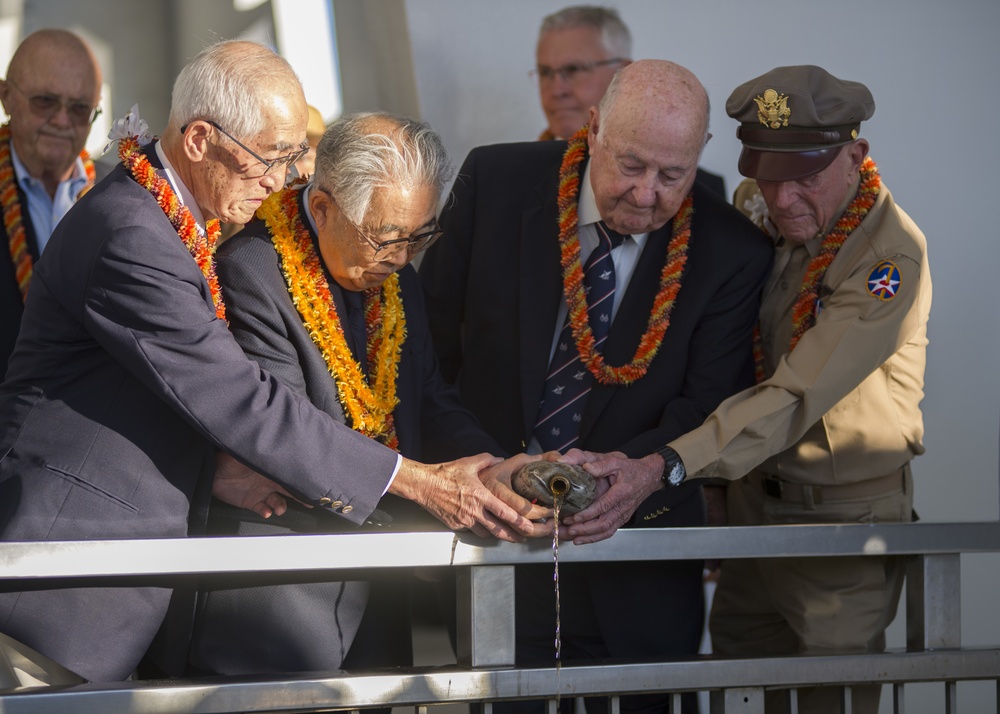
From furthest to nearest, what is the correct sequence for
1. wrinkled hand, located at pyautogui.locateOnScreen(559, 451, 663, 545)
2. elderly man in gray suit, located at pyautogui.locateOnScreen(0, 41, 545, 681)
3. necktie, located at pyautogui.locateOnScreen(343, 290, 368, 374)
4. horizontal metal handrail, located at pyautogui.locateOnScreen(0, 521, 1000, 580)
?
necktie, located at pyautogui.locateOnScreen(343, 290, 368, 374), wrinkled hand, located at pyautogui.locateOnScreen(559, 451, 663, 545), elderly man in gray suit, located at pyautogui.locateOnScreen(0, 41, 545, 681), horizontal metal handrail, located at pyautogui.locateOnScreen(0, 521, 1000, 580)

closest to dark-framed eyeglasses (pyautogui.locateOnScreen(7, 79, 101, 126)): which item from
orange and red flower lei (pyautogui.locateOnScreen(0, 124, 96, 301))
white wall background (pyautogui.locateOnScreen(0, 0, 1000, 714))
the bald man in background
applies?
the bald man in background

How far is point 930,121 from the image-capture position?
15.4ft

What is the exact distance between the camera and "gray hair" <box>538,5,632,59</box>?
13.7ft

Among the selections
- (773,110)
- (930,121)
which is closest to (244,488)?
(773,110)

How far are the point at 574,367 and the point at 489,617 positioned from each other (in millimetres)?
860

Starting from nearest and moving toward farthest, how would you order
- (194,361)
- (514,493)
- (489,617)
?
(194,361) < (489,617) < (514,493)

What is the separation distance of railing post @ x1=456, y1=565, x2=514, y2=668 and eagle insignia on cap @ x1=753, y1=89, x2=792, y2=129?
137 cm

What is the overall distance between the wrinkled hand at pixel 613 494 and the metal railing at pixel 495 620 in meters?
0.06

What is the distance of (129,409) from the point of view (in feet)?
7.14

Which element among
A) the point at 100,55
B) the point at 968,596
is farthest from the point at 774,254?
the point at 100,55

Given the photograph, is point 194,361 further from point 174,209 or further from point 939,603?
point 939,603

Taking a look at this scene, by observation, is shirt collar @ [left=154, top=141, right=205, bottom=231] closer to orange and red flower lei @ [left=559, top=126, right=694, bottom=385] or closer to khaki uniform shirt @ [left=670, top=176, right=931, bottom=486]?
orange and red flower lei @ [left=559, top=126, right=694, bottom=385]

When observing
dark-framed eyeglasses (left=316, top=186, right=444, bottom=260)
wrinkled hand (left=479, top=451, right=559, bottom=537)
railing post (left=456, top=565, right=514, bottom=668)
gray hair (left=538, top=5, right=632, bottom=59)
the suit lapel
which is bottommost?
railing post (left=456, top=565, right=514, bottom=668)

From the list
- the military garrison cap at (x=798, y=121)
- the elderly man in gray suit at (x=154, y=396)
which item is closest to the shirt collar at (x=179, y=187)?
the elderly man in gray suit at (x=154, y=396)
